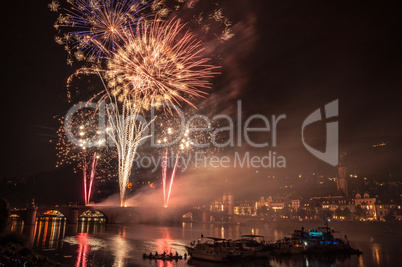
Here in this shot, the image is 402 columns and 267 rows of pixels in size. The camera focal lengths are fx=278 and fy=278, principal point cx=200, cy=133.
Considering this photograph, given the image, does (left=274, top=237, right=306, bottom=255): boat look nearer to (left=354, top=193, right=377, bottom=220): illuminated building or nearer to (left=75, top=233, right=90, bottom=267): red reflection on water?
(left=75, top=233, right=90, bottom=267): red reflection on water

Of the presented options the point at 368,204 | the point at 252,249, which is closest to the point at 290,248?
the point at 252,249

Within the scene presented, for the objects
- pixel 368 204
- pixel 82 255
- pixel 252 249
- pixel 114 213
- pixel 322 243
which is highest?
pixel 368 204

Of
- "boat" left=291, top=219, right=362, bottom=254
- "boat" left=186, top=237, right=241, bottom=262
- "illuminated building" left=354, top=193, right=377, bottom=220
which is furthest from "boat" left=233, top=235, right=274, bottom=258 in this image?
"illuminated building" left=354, top=193, right=377, bottom=220

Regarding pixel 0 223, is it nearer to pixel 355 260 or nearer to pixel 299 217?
pixel 355 260

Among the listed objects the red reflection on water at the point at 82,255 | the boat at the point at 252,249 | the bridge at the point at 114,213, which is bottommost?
the red reflection on water at the point at 82,255

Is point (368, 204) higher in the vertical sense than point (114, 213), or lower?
higher

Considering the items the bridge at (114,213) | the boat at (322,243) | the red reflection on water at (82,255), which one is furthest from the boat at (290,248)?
the bridge at (114,213)

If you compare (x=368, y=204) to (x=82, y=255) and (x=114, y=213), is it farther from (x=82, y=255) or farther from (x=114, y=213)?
(x=82, y=255)

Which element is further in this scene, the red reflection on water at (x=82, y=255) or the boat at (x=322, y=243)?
the boat at (x=322, y=243)

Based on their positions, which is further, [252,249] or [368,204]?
[368,204]

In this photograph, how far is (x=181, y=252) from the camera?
145 ft

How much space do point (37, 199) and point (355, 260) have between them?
13319 centimetres

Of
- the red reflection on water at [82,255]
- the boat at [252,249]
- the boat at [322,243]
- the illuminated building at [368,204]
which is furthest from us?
the illuminated building at [368,204]

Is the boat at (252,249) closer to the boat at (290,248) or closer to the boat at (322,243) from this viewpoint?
the boat at (290,248)
